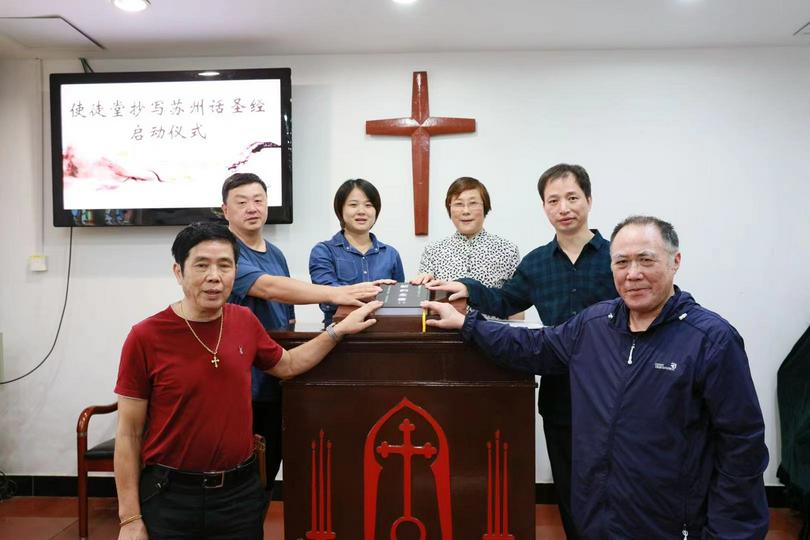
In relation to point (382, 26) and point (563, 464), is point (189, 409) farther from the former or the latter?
point (382, 26)

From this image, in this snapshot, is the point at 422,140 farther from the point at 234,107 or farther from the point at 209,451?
the point at 209,451

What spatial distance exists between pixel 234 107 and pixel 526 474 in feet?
8.96

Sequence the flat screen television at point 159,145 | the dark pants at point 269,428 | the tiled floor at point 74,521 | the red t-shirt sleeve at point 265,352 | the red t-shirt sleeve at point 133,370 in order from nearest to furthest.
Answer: the red t-shirt sleeve at point 133,370 → the red t-shirt sleeve at point 265,352 → the dark pants at point 269,428 → the tiled floor at point 74,521 → the flat screen television at point 159,145

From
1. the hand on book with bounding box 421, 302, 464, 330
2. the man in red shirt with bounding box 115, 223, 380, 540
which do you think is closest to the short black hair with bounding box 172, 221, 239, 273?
the man in red shirt with bounding box 115, 223, 380, 540

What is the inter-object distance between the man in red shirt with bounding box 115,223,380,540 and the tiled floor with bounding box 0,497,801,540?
1702 mm

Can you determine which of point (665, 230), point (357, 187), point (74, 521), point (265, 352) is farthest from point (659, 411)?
point (74, 521)

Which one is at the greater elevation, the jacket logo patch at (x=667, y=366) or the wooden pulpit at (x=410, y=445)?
the jacket logo patch at (x=667, y=366)

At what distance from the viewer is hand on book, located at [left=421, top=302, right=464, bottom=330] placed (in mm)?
1486

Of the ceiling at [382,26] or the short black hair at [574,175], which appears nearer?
the short black hair at [574,175]

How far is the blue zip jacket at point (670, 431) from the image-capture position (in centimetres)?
128

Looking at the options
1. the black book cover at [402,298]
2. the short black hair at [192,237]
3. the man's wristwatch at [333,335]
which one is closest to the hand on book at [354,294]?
the black book cover at [402,298]

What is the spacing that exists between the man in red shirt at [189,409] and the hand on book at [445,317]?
0.15 m

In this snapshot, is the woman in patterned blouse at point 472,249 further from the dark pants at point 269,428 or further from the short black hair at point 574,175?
the dark pants at point 269,428

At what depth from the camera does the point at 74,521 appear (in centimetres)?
324
